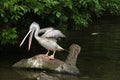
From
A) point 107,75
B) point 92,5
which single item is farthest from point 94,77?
point 92,5

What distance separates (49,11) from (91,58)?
2.00m

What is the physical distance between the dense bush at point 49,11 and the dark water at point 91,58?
98 centimetres

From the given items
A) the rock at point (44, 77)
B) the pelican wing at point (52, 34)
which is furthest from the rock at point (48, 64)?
the rock at point (44, 77)

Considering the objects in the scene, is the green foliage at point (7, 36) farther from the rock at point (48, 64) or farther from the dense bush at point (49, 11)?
the rock at point (48, 64)

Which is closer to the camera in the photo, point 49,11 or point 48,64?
point 48,64

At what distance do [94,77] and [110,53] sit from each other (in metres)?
3.02

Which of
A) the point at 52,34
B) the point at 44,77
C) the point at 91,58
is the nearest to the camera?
the point at 44,77

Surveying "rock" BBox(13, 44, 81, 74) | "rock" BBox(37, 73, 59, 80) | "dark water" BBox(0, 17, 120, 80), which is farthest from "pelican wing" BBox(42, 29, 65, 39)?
"rock" BBox(37, 73, 59, 80)

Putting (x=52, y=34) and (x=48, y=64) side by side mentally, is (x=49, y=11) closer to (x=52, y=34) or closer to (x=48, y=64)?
(x=52, y=34)

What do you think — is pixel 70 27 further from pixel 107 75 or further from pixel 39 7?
pixel 107 75

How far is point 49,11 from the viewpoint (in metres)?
12.7

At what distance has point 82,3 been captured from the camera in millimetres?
13328

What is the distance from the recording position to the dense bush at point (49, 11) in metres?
11.6

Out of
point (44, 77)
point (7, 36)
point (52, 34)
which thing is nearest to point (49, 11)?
point (52, 34)
